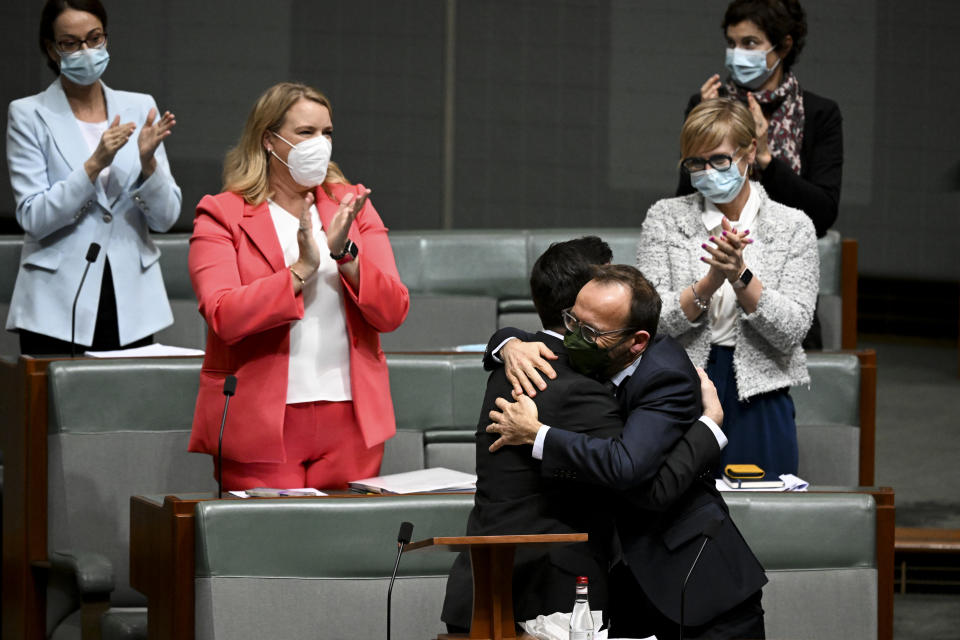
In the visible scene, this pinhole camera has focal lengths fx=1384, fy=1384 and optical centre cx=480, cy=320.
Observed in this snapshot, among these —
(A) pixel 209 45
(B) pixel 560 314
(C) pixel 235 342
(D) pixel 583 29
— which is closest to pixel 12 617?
(C) pixel 235 342

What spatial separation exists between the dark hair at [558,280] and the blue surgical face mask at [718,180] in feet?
2.61

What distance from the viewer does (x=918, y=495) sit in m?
5.04

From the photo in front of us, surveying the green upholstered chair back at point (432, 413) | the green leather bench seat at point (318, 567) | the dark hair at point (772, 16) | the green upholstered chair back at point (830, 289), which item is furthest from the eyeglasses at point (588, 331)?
the green upholstered chair back at point (830, 289)

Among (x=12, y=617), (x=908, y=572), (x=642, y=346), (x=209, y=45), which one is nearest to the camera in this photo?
(x=642, y=346)

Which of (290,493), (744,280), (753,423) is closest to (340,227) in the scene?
(290,493)

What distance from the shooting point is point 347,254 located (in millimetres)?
2783

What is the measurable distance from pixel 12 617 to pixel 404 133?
12.5ft

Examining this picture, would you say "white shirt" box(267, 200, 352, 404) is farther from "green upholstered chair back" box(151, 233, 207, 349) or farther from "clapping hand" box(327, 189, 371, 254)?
"green upholstered chair back" box(151, 233, 207, 349)

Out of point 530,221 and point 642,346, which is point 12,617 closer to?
point 642,346

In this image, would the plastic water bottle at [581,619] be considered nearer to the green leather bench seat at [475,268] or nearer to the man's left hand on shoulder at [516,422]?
the man's left hand on shoulder at [516,422]

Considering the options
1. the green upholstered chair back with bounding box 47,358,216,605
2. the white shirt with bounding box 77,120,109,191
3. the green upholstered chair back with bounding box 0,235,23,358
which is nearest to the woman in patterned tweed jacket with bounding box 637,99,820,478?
the green upholstered chair back with bounding box 47,358,216,605

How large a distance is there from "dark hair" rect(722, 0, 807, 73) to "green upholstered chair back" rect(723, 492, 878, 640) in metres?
1.47

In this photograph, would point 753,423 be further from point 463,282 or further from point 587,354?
point 463,282

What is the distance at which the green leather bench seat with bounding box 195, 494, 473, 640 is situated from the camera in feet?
8.34
